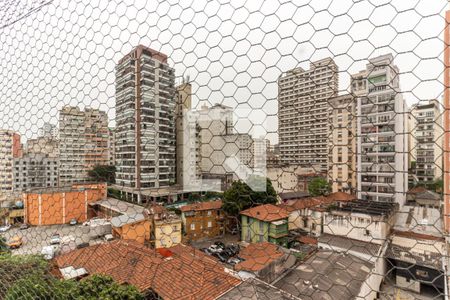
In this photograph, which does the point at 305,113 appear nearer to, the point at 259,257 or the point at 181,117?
the point at 181,117

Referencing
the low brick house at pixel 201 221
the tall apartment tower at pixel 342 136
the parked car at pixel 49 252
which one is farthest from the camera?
the low brick house at pixel 201 221

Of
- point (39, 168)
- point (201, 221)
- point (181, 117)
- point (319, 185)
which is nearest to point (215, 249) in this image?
point (201, 221)

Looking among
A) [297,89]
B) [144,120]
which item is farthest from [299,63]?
[144,120]

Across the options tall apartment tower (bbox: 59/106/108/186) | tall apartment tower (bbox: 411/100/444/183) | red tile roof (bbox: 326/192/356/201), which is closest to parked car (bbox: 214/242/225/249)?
tall apartment tower (bbox: 59/106/108/186)

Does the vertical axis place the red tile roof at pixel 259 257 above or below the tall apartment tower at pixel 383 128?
below

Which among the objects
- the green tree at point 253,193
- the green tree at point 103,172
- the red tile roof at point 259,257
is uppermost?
the green tree at point 103,172

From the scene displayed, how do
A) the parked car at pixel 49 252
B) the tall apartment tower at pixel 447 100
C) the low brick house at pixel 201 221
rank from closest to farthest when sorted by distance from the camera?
the tall apartment tower at pixel 447 100 → the parked car at pixel 49 252 → the low brick house at pixel 201 221

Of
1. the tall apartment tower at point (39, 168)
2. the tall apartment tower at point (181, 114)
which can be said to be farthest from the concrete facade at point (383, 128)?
the tall apartment tower at point (39, 168)

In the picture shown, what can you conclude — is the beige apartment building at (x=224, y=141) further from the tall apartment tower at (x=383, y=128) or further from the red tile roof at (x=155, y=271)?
the red tile roof at (x=155, y=271)

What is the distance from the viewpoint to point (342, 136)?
0.48 m

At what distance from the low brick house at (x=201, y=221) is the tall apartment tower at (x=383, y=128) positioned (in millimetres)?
3960

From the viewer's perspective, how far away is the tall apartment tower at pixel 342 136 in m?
0.46

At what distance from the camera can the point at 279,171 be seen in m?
0.62

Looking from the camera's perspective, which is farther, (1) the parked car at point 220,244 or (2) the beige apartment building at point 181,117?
(1) the parked car at point 220,244
